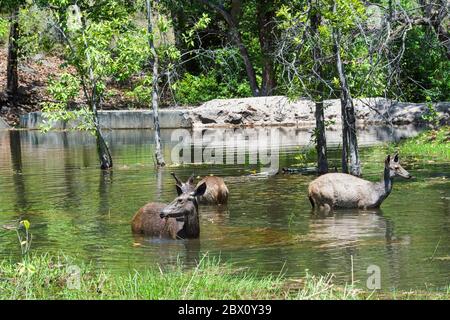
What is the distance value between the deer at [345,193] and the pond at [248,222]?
0.24m

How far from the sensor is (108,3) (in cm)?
2645

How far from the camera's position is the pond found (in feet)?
40.0

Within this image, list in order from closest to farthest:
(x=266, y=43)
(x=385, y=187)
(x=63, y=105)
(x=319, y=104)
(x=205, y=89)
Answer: (x=385, y=187) < (x=319, y=104) < (x=63, y=105) < (x=266, y=43) < (x=205, y=89)

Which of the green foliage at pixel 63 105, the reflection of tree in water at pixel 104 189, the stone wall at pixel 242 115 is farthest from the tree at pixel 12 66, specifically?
the reflection of tree in water at pixel 104 189

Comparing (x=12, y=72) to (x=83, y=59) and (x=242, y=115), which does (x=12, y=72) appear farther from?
(x=83, y=59)

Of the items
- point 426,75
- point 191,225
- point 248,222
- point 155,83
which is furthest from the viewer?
point 426,75

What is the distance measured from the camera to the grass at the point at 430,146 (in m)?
24.8

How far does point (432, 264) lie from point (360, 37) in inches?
415

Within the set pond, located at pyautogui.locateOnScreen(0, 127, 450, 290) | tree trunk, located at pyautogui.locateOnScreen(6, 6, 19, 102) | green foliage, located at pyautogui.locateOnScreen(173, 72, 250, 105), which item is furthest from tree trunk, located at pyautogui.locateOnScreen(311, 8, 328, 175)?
tree trunk, located at pyautogui.locateOnScreen(6, 6, 19, 102)

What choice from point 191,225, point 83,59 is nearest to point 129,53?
point 83,59

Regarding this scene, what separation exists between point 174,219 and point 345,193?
388 centimetres

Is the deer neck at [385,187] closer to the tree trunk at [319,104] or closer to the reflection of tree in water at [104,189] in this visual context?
the tree trunk at [319,104]

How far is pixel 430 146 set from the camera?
2606 cm

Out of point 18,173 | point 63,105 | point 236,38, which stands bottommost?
point 18,173
